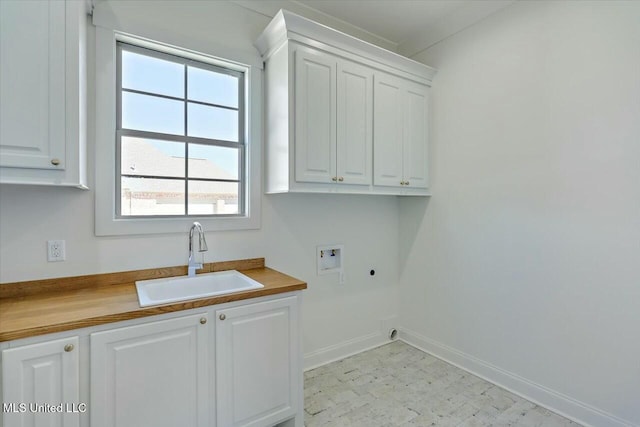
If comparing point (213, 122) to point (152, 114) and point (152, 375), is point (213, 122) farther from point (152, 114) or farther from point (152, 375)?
point (152, 375)

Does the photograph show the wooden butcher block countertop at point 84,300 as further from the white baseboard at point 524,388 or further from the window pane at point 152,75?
the white baseboard at point 524,388

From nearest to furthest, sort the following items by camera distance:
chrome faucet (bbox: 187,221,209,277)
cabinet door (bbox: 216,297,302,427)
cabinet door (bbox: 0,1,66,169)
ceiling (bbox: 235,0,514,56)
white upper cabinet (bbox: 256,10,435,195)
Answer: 1. cabinet door (bbox: 0,1,66,169)
2. cabinet door (bbox: 216,297,302,427)
3. chrome faucet (bbox: 187,221,209,277)
4. white upper cabinet (bbox: 256,10,435,195)
5. ceiling (bbox: 235,0,514,56)

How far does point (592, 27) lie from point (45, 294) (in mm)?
3513

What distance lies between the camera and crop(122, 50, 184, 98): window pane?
1.97 metres

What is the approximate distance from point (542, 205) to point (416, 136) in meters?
1.10

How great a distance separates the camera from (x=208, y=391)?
1.55 m

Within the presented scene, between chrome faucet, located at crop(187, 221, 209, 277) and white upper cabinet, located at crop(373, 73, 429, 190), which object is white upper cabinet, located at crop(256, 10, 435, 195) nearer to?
Answer: white upper cabinet, located at crop(373, 73, 429, 190)

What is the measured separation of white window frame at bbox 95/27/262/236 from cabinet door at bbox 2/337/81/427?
2.48 ft

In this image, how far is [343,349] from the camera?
2775mm

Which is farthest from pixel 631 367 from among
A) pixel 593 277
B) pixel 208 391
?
pixel 208 391

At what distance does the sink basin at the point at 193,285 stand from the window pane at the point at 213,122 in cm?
100

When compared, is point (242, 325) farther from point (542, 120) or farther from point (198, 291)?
point (542, 120)

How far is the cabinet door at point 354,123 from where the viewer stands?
88.5 inches

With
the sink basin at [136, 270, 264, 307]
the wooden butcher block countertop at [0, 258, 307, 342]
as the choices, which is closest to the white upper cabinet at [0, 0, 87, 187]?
the wooden butcher block countertop at [0, 258, 307, 342]
